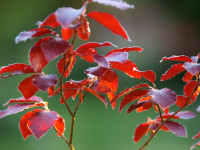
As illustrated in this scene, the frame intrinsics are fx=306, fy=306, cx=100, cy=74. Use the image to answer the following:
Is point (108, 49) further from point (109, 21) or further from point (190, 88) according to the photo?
point (109, 21)

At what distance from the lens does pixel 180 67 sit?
85 cm

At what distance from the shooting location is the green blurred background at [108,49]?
2885mm

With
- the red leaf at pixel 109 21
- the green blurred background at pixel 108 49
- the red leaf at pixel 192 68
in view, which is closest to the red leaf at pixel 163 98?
the red leaf at pixel 192 68

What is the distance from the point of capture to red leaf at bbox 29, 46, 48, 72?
680 millimetres

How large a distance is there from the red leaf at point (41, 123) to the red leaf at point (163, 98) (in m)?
0.27

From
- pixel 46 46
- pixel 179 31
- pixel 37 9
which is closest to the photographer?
pixel 46 46

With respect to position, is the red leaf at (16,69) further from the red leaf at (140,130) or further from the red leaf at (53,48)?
the red leaf at (140,130)

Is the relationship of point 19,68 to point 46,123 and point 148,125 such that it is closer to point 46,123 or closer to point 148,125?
point 46,123

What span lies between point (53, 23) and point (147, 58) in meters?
5.14

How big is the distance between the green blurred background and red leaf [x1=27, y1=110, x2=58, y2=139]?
6.38ft

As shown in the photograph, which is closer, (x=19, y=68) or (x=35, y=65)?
(x=35, y=65)

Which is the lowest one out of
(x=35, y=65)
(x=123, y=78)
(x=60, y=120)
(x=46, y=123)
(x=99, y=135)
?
(x=123, y=78)

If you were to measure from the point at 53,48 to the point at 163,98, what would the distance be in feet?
1.04

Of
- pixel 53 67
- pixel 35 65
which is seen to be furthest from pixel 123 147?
pixel 53 67
